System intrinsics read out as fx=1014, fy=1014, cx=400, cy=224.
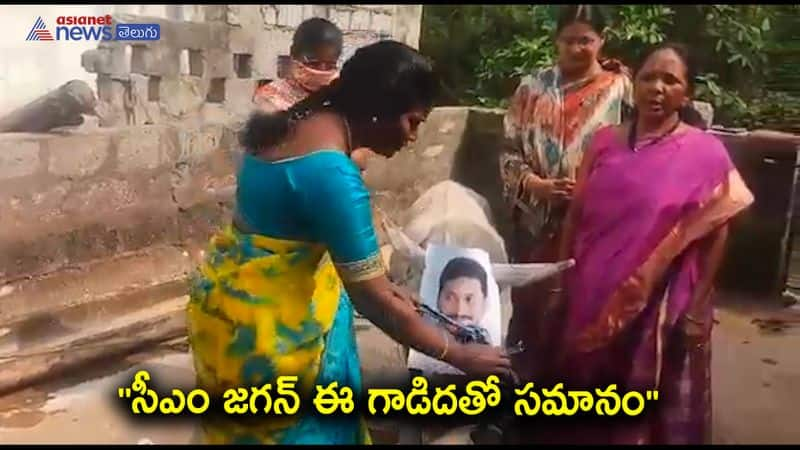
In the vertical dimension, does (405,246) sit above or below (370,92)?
below

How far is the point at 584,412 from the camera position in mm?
→ 2369

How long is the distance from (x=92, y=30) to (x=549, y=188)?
1.15m

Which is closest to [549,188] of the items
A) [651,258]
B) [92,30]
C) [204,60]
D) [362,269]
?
[651,258]

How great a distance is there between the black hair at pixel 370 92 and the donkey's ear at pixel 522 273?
427 millimetres

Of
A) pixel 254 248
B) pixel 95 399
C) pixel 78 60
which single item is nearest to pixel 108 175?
pixel 78 60

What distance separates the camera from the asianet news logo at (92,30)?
242cm

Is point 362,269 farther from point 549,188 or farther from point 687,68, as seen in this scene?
point 687,68

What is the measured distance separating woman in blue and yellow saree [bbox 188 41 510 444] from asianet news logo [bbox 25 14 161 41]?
0.42 meters

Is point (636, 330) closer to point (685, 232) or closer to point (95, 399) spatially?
point (685, 232)

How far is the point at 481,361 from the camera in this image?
89.3 inches

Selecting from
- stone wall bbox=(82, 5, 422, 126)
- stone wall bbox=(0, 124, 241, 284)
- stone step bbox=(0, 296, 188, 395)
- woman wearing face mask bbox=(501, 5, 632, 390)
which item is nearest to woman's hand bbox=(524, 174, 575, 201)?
woman wearing face mask bbox=(501, 5, 632, 390)

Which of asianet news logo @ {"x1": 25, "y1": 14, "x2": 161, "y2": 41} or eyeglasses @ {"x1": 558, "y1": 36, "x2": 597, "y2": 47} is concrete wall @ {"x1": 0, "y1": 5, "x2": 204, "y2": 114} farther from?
eyeglasses @ {"x1": 558, "y1": 36, "x2": 597, "y2": 47}

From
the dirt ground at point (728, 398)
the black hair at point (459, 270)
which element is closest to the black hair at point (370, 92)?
the black hair at point (459, 270)

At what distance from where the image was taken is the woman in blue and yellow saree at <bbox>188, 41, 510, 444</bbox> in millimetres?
2018
